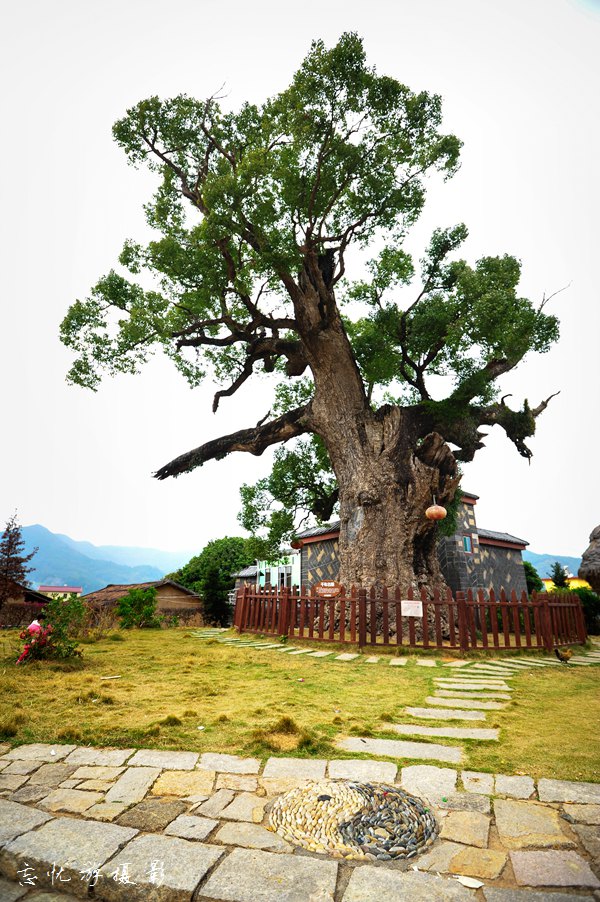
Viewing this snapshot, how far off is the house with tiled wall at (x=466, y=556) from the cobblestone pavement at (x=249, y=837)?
526 inches

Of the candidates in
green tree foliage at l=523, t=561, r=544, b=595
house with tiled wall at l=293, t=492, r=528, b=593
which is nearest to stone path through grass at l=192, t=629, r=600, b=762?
house with tiled wall at l=293, t=492, r=528, b=593

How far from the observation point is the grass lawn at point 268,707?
323 centimetres

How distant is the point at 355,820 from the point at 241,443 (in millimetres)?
11162

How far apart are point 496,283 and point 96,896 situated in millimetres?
12195

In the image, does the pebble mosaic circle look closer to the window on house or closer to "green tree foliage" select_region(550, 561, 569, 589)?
"green tree foliage" select_region(550, 561, 569, 589)

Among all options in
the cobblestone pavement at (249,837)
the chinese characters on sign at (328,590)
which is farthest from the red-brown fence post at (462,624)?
the cobblestone pavement at (249,837)

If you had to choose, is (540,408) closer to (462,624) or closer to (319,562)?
(462,624)

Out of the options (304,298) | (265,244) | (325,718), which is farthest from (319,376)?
(325,718)

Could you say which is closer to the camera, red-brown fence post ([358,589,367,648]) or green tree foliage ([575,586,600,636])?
red-brown fence post ([358,589,367,648])

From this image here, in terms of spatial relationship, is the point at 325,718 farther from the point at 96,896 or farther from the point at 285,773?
the point at 96,896

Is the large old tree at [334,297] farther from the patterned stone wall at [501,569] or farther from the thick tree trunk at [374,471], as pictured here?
the patterned stone wall at [501,569]

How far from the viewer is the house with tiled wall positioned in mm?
16484

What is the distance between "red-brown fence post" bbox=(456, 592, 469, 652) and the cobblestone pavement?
5718 millimetres

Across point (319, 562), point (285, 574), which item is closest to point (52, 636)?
point (319, 562)
